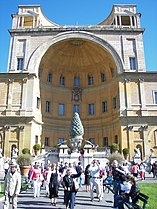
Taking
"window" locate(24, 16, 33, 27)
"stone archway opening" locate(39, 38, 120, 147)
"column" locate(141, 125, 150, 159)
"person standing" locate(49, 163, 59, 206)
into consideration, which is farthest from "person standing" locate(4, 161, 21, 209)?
"window" locate(24, 16, 33, 27)

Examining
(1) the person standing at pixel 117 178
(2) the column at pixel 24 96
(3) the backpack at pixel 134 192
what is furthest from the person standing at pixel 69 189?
(2) the column at pixel 24 96

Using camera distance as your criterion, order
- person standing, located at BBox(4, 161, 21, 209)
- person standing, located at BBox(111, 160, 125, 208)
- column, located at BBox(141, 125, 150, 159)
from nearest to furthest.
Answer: person standing, located at BBox(4, 161, 21, 209)
person standing, located at BBox(111, 160, 125, 208)
column, located at BBox(141, 125, 150, 159)

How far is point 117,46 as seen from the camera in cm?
3234

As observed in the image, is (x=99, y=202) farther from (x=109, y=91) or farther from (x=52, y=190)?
(x=109, y=91)

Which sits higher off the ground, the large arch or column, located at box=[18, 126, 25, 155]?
the large arch

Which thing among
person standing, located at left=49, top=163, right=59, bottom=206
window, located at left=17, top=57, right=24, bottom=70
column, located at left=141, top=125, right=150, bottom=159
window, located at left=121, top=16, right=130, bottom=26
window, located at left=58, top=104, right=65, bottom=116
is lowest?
person standing, located at left=49, top=163, right=59, bottom=206

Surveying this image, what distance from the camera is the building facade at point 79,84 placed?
94.3 feet

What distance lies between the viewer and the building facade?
28750 mm

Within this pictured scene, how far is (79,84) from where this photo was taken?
1444 inches

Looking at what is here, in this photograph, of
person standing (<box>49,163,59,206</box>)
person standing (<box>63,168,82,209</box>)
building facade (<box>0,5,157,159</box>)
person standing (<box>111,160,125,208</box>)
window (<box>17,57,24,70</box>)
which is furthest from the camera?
window (<box>17,57,24,70</box>)

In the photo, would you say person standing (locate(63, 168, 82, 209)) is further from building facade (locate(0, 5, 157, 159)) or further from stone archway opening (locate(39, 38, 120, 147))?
stone archway opening (locate(39, 38, 120, 147))

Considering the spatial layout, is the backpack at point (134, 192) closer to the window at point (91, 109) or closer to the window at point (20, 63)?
the window at point (20, 63)

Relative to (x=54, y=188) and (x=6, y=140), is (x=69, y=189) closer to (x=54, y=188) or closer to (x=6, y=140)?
(x=54, y=188)

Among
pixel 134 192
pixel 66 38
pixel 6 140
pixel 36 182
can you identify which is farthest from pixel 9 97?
pixel 134 192
